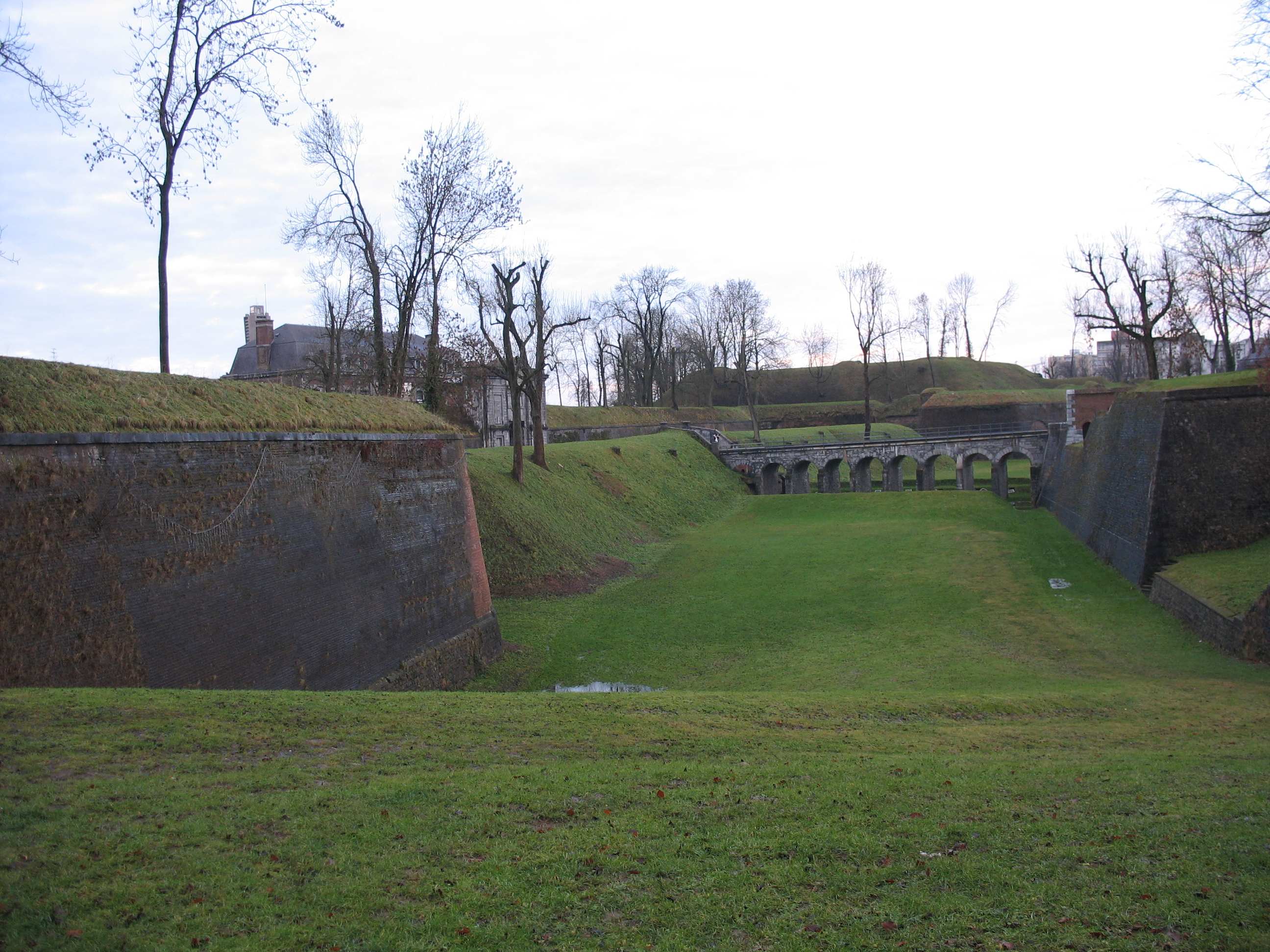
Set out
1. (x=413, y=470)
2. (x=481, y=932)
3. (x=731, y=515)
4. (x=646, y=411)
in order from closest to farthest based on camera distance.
A: (x=481, y=932), (x=413, y=470), (x=731, y=515), (x=646, y=411)

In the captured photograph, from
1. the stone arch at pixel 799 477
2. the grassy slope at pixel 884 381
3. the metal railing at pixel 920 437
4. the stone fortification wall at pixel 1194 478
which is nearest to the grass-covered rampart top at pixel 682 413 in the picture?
the grassy slope at pixel 884 381

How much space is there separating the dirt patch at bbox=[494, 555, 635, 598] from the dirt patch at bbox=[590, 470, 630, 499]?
8053mm

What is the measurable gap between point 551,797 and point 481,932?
216 cm

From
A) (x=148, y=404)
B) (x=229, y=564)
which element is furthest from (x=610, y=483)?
Answer: (x=148, y=404)

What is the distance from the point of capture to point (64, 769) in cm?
659

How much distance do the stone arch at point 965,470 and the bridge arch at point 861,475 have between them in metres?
4.51

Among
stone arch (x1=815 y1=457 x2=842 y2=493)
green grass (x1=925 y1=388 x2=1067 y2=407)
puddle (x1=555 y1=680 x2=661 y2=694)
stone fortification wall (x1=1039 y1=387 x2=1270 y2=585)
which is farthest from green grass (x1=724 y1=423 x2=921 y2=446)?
puddle (x1=555 y1=680 x2=661 y2=694)

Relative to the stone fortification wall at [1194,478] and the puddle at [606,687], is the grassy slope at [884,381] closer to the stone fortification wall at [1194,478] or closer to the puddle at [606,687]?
the stone fortification wall at [1194,478]

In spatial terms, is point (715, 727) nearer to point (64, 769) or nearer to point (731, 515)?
point (64, 769)

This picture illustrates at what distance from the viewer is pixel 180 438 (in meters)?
11.6

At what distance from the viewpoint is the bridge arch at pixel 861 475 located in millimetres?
48750

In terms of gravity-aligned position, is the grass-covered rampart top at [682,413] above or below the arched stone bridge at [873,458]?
above

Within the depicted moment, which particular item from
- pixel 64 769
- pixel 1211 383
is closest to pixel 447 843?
pixel 64 769

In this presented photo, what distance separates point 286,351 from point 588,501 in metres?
26.0
